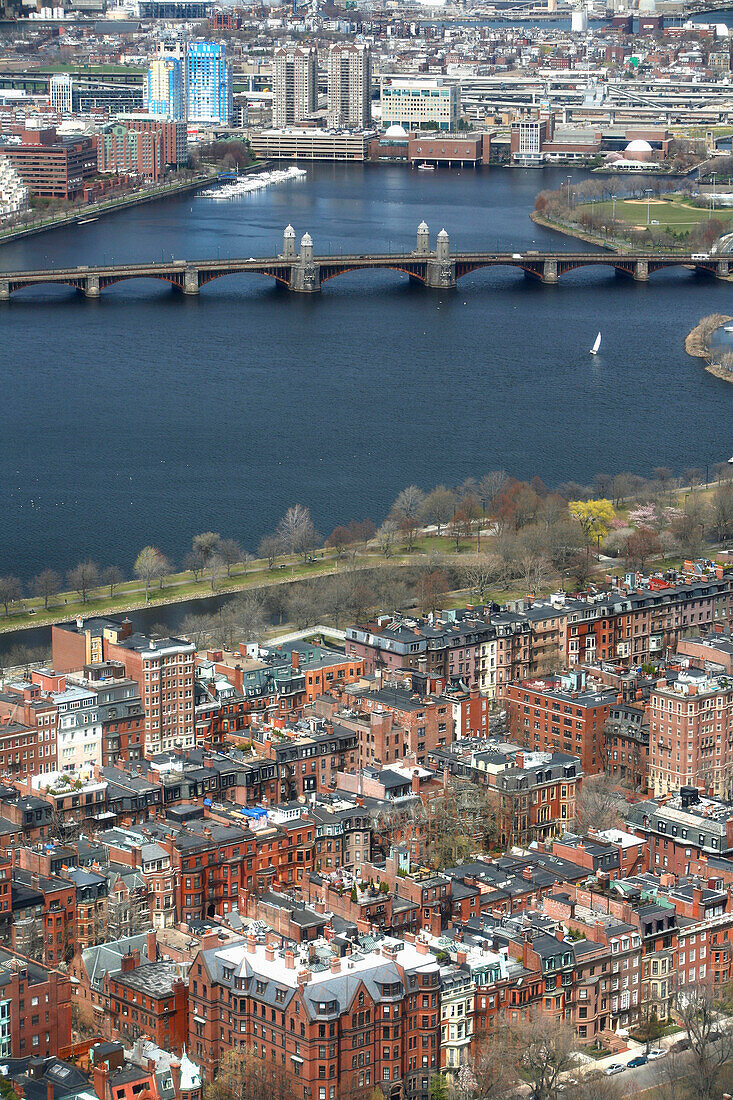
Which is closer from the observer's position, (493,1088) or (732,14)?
(493,1088)

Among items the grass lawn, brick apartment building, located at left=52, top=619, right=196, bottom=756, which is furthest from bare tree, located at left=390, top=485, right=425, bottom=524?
the grass lawn

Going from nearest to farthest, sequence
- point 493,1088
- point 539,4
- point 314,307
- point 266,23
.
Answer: point 493,1088, point 314,307, point 266,23, point 539,4

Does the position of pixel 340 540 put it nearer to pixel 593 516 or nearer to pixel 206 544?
pixel 206 544

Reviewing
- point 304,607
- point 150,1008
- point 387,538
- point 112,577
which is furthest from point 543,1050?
point 387,538

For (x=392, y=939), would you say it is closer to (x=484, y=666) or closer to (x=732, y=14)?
(x=484, y=666)

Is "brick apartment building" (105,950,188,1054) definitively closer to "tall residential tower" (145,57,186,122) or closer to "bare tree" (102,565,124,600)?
Answer: "bare tree" (102,565,124,600)

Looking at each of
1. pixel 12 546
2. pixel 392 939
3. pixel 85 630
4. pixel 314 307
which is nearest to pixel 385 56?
pixel 314 307
